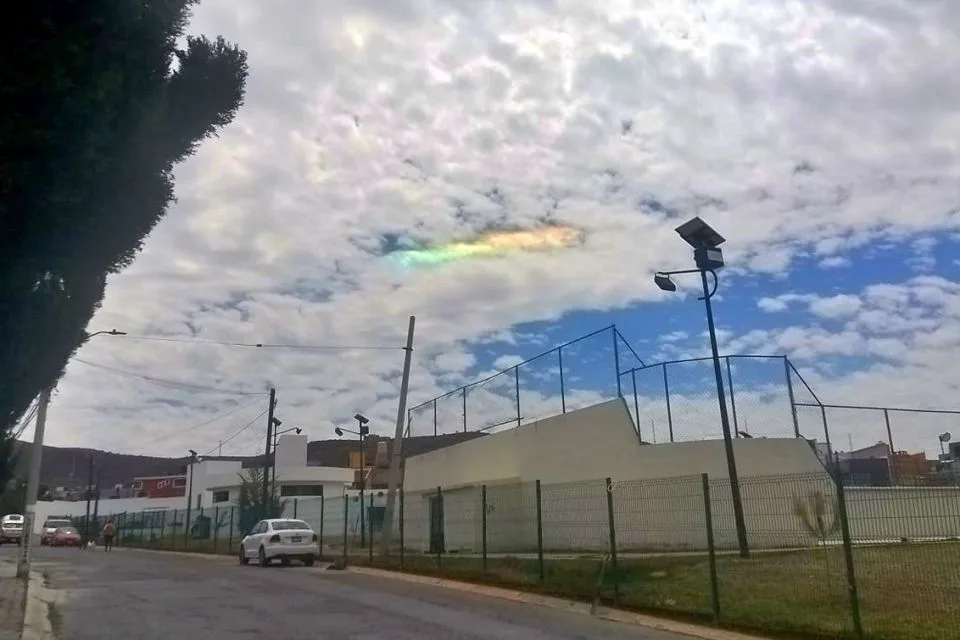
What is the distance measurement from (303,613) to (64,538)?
46.2 m

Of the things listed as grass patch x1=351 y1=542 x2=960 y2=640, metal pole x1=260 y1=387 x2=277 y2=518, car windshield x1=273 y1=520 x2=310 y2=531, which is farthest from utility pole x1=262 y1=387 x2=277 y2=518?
grass patch x1=351 y1=542 x2=960 y2=640

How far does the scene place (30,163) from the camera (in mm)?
4980

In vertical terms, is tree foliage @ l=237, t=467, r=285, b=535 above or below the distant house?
below

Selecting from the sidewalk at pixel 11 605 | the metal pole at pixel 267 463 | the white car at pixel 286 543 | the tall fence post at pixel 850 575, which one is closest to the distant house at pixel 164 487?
the metal pole at pixel 267 463

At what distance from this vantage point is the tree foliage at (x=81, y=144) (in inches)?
192

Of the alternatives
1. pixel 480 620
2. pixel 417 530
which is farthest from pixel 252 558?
pixel 480 620

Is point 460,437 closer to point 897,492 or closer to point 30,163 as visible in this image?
point 897,492

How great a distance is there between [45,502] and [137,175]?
343ft

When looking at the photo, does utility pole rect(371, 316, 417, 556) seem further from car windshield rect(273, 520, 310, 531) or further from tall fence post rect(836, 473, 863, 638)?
tall fence post rect(836, 473, 863, 638)

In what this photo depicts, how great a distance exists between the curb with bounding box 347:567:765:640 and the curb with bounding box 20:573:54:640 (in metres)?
7.58

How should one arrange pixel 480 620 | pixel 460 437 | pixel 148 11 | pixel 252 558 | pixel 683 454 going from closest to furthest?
1. pixel 148 11
2. pixel 480 620
3. pixel 683 454
4. pixel 252 558
5. pixel 460 437

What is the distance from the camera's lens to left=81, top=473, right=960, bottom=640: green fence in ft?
36.7

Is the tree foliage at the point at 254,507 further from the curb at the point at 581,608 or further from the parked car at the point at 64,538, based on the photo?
the curb at the point at 581,608

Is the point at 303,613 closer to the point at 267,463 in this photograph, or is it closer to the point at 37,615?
the point at 37,615
